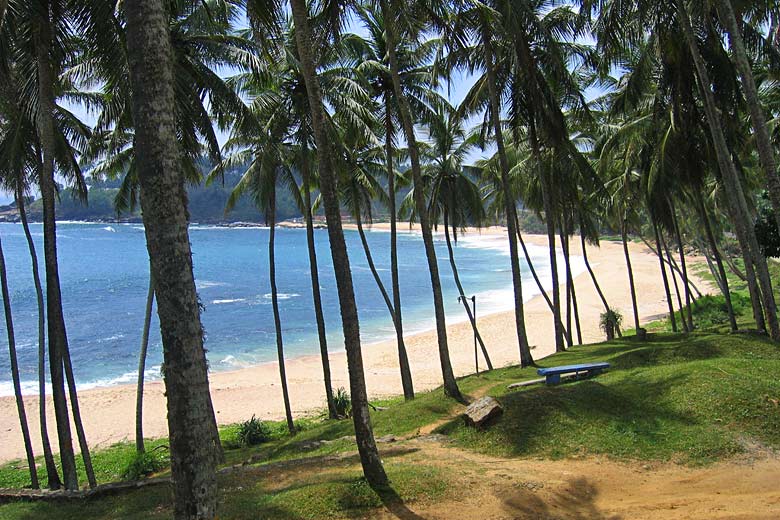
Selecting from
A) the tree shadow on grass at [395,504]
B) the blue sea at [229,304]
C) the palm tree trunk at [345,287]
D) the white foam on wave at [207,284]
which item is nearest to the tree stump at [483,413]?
the palm tree trunk at [345,287]

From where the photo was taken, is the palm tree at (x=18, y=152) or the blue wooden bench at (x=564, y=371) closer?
the palm tree at (x=18, y=152)

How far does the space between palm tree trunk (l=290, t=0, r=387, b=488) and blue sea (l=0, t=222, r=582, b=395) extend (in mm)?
21216

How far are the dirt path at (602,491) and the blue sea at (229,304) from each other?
2171cm

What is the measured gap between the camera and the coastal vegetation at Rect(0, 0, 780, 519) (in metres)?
4.34

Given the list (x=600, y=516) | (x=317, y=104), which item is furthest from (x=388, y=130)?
(x=600, y=516)

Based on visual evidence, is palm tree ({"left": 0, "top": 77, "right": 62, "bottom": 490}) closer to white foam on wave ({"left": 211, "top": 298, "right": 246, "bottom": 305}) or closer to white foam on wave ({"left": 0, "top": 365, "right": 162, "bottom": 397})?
white foam on wave ({"left": 0, "top": 365, "right": 162, "bottom": 397})

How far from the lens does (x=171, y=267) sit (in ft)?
13.8

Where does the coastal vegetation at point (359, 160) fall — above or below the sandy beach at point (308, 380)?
above

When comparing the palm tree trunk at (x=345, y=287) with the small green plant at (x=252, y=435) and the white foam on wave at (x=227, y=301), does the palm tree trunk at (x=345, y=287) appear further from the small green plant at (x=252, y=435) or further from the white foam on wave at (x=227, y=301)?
the white foam on wave at (x=227, y=301)

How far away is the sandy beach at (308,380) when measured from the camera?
715 inches

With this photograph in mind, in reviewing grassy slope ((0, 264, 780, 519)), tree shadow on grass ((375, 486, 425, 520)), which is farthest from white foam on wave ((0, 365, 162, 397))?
tree shadow on grass ((375, 486, 425, 520))

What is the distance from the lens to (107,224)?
168750 mm

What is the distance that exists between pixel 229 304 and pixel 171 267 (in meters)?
41.1

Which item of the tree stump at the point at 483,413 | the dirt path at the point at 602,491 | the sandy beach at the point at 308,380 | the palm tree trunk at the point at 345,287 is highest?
the palm tree trunk at the point at 345,287
